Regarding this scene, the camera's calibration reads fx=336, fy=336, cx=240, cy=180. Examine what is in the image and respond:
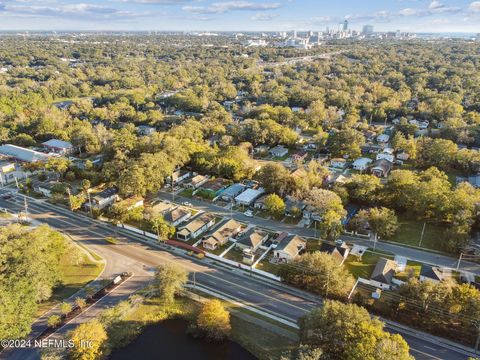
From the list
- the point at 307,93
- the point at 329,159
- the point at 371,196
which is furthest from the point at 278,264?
the point at 307,93

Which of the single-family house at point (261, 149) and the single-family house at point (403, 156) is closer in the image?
the single-family house at point (403, 156)

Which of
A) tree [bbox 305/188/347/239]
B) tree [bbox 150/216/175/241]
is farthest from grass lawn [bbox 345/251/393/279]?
tree [bbox 150/216/175/241]

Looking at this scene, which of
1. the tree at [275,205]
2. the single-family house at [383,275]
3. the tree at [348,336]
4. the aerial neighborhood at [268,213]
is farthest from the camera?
the tree at [275,205]

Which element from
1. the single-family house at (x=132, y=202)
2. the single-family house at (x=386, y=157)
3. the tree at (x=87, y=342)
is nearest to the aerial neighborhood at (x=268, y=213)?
the single-family house at (x=132, y=202)

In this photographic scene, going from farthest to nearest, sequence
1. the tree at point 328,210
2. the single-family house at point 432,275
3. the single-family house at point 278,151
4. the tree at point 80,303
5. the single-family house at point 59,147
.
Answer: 1. the single-family house at point 59,147
2. the single-family house at point 278,151
3. the tree at point 328,210
4. the single-family house at point 432,275
5. the tree at point 80,303

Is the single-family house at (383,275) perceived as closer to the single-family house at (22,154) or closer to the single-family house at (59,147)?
the single-family house at (22,154)

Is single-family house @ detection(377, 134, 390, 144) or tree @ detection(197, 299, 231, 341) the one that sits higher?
single-family house @ detection(377, 134, 390, 144)

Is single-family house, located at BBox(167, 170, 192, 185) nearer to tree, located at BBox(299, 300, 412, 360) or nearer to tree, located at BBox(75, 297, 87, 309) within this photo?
tree, located at BBox(75, 297, 87, 309)

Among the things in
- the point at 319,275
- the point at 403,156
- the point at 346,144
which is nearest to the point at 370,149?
the point at 403,156
